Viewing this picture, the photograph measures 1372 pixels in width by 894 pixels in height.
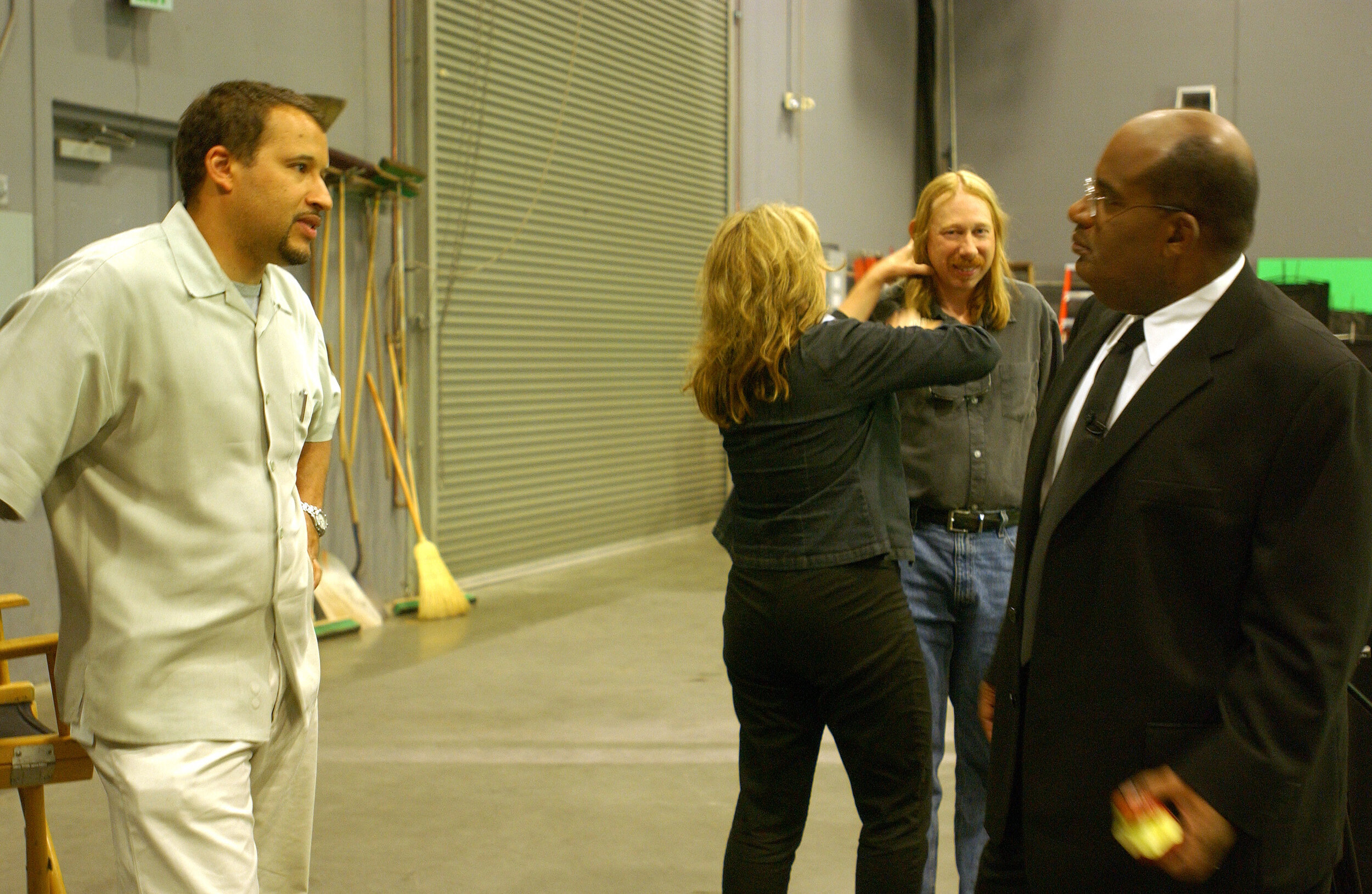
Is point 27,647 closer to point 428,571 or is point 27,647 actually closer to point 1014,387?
point 1014,387

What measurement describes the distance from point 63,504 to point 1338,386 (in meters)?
1.77

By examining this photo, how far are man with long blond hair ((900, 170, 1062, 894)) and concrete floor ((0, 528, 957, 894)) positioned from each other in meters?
0.75

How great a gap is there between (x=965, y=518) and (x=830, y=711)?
571 mm

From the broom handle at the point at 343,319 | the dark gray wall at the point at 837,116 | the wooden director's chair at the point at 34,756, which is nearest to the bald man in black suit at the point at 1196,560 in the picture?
the wooden director's chair at the point at 34,756

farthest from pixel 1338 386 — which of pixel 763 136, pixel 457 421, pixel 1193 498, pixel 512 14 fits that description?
pixel 763 136

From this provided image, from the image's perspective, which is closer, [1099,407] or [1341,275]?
[1099,407]

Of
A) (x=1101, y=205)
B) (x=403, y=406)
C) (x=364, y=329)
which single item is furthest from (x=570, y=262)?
(x=1101, y=205)

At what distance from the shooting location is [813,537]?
7.11 ft

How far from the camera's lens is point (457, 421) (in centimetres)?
668

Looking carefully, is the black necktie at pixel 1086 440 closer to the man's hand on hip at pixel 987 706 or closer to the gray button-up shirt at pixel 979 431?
the man's hand on hip at pixel 987 706

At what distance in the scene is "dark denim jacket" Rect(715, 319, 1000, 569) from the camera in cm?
216

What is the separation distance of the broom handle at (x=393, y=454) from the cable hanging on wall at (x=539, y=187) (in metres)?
0.62

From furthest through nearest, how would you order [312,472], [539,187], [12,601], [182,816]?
[539,187] → [12,601] → [312,472] → [182,816]

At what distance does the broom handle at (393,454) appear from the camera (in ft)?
19.9
